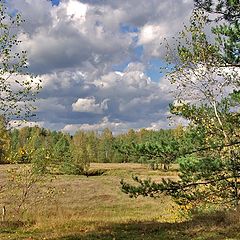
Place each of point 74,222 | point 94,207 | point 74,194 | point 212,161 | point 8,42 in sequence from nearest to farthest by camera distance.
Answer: point 8,42, point 212,161, point 74,222, point 94,207, point 74,194

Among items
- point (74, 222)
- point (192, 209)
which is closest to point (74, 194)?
point (74, 222)

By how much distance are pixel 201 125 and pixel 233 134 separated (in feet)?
5.19

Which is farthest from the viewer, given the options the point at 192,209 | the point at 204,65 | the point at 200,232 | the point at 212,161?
the point at 192,209

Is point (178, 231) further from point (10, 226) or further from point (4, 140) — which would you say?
point (10, 226)

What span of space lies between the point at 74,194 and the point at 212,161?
131 ft

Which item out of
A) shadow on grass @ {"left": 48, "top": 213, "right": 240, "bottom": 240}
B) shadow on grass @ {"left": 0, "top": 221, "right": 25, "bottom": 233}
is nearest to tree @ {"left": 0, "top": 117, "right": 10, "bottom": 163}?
shadow on grass @ {"left": 48, "top": 213, "right": 240, "bottom": 240}

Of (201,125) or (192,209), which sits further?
(192,209)

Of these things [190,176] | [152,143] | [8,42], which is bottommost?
[190,176]

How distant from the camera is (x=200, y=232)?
18203 mm

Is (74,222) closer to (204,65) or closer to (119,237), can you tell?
(119,237)

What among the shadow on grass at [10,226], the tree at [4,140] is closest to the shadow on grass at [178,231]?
the tree at [4,140]

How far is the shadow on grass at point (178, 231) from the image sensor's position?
17.4 metres

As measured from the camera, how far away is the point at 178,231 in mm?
19141

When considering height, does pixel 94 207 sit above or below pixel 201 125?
below
